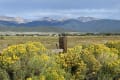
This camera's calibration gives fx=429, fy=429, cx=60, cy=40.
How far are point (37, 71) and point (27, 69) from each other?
1.11ft

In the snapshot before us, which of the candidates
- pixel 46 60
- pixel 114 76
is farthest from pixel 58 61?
pixel 114 76

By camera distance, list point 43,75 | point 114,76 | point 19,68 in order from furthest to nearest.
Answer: point 114,76
point 19,68
point 43,75

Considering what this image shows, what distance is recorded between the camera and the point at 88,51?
611 inches

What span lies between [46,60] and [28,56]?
0.69 meters

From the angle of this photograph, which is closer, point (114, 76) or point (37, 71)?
point (37, 71)

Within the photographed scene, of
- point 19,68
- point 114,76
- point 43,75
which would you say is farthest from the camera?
point 114,76

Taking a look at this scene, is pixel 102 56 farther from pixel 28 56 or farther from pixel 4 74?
pixel 4 74

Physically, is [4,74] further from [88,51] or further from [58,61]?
[88,51]

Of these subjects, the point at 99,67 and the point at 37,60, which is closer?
the point at 37,60

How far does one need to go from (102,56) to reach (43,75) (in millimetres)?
3287

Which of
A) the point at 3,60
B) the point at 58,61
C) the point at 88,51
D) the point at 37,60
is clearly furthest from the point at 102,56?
the point at 3,60

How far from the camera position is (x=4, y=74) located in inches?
531

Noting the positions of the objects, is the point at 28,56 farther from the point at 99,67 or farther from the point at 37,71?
the point at 99,67

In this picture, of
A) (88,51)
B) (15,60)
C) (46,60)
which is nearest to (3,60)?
(15,60)
